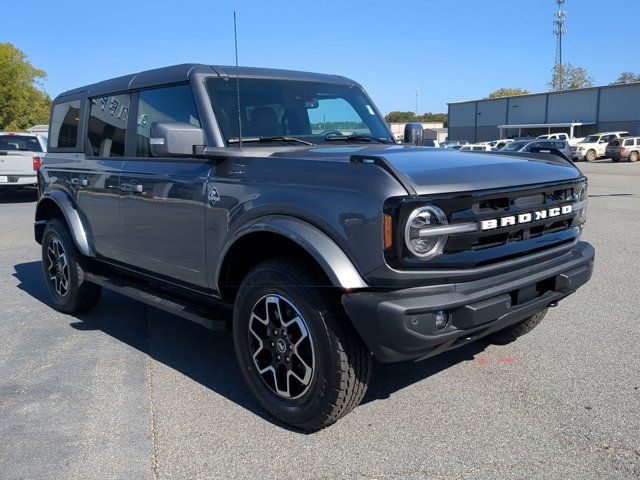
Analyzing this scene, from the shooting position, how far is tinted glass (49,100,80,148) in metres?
5.55

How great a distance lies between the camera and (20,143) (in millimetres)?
16547

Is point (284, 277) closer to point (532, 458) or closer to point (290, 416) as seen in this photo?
point (290, 416)

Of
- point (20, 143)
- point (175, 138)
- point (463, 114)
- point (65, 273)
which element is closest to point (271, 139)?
point (175, 138)

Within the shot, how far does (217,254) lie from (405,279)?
131 cm

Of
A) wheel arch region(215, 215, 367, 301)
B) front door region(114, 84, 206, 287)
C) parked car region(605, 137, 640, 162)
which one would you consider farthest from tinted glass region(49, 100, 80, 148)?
parked car region(605, 137, 640, 162)

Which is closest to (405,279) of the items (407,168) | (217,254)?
(407,168)

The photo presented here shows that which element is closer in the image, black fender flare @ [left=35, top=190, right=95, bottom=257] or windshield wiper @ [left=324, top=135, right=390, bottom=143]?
windshield wiper @ [left=324, top=135, right=390, bottom=143]

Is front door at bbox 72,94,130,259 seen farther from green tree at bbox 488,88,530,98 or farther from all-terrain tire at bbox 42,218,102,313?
green tree at bbox 488,88,530,98

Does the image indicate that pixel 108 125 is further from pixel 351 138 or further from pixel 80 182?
pixel 351 138

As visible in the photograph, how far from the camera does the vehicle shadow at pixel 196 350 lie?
12.9 feet

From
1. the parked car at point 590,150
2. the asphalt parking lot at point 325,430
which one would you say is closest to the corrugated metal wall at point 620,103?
the parked car at point 590,150

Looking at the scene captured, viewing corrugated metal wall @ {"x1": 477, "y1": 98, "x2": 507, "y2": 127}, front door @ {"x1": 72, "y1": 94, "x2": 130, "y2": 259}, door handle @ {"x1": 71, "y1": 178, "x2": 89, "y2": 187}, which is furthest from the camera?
corrugated metal wall @ {"x1": 477, "y1": 98, "x2": 507, "y2": 127}

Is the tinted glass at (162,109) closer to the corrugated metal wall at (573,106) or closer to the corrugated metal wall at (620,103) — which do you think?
the corrugated metal wall at (620,103)

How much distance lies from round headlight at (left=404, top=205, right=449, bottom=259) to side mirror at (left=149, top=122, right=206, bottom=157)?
153 cm
